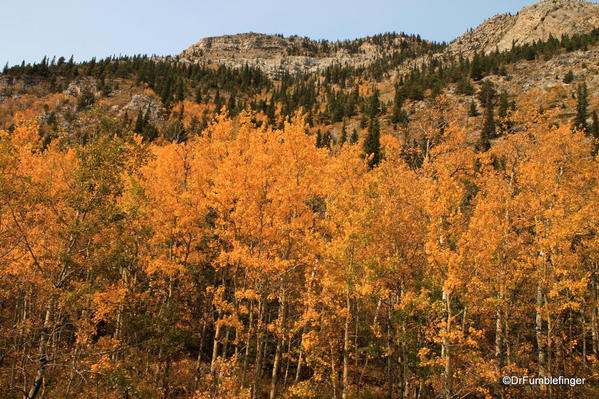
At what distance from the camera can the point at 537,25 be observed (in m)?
155

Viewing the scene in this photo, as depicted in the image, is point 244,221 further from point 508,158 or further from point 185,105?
point 185,105

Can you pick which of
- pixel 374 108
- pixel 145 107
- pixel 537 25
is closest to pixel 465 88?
pixel 374 108

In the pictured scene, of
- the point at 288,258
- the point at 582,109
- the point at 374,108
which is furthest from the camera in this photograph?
the point at 374,108

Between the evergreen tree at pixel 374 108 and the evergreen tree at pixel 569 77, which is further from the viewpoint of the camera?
the evergreen tree at pixel 569 77

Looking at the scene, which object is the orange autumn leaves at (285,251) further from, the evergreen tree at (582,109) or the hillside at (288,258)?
the evergreen tree at (582,109)

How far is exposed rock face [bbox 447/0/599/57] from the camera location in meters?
146

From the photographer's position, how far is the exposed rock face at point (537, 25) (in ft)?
480

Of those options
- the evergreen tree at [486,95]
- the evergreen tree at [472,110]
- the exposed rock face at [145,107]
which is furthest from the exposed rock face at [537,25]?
the exposed rock face at [145,107]

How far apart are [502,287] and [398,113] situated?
3092 inches

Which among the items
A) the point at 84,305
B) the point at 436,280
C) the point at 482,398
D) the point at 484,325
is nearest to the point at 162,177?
the point at 84,305

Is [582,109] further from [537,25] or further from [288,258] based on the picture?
[537,25]

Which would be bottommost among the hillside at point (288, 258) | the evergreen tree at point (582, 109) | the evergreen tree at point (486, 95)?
the hillside at point (288, 258)

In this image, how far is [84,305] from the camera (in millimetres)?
9445

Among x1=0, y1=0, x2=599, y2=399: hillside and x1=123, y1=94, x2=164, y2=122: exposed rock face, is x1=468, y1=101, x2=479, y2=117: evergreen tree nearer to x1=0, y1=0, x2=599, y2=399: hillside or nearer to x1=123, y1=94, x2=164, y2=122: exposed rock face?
x1=0, y1=0, x2=599, y2=399: hillside
